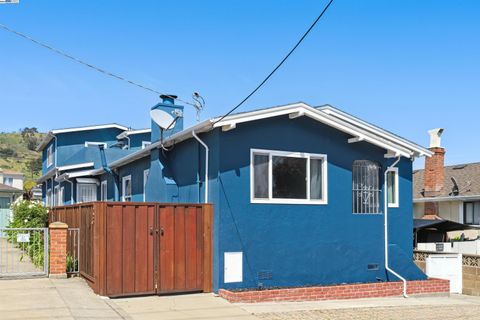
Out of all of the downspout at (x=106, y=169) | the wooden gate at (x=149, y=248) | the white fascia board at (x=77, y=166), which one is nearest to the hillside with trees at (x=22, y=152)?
the white fascia board at (x=77, y=166)

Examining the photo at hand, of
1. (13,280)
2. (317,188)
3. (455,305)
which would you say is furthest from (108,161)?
(455,305)

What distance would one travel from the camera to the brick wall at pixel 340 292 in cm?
1164

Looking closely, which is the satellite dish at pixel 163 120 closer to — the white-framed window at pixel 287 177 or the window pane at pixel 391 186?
the white-framed window at pixel 287 177

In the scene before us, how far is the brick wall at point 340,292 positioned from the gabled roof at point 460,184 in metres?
13.4

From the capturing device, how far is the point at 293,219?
13000mm

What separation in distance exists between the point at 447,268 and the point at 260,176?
7280mm

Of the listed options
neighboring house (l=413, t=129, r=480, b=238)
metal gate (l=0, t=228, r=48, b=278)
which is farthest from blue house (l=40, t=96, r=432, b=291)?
neighboring house (l=413, t=129, r=480, b=238)

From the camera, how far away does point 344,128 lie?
13.5 metres

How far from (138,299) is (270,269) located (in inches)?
121

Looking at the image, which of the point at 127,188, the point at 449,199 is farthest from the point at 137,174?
the point at 449,199

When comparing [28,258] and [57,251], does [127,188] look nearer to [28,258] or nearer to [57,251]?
[28,258]

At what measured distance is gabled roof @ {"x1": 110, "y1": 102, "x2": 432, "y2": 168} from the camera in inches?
478

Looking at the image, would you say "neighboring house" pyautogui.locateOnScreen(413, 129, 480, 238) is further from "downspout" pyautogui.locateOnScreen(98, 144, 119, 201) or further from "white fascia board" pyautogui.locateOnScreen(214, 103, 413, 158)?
"downspout" pyautogui.locateOnScreen(98, 144, 119, 201)

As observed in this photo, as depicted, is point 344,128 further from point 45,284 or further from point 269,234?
point 45,284
